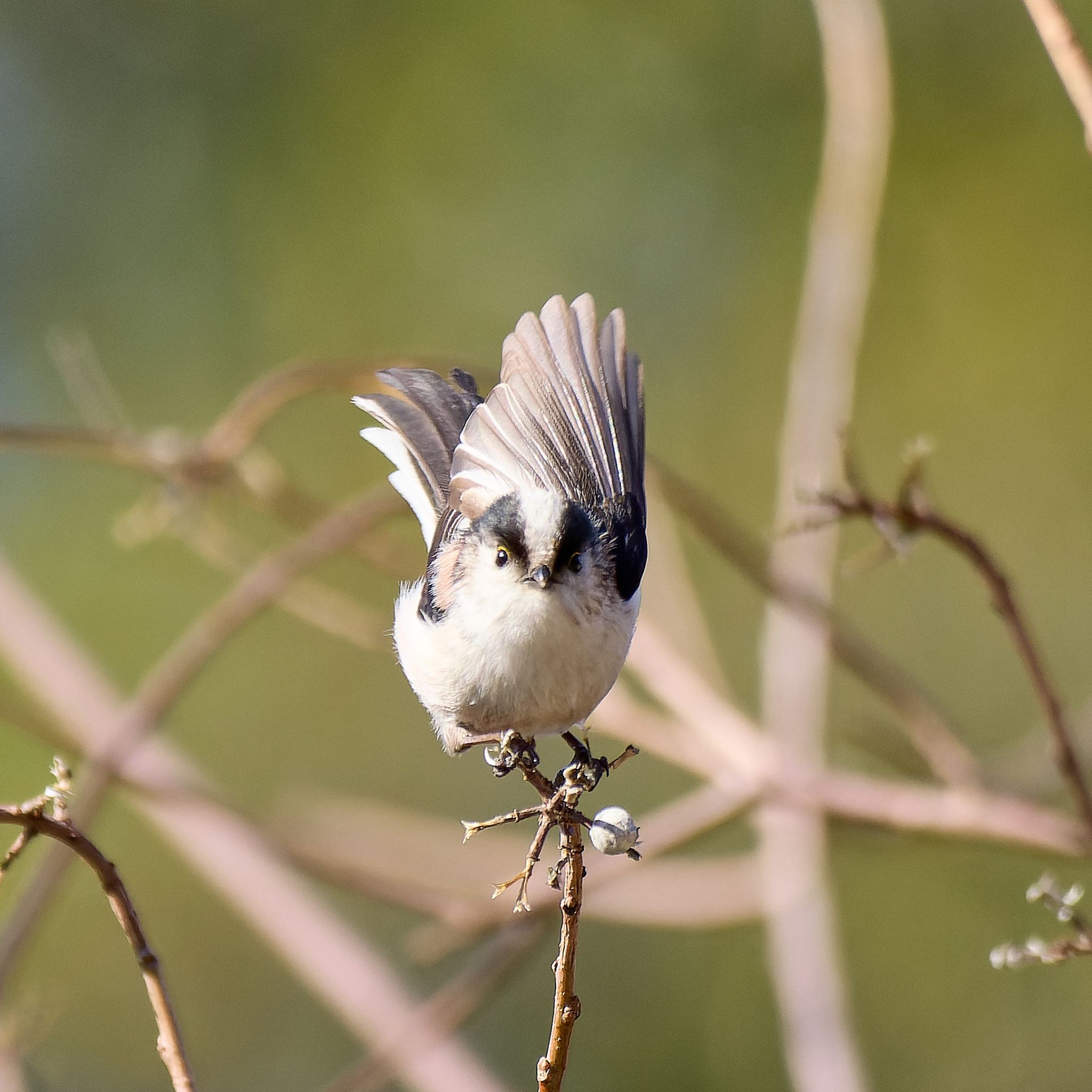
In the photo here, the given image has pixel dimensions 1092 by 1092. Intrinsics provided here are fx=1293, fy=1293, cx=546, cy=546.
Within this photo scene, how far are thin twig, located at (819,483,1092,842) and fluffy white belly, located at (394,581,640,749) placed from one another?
0.27 meters

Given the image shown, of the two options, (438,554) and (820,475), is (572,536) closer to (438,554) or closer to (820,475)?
(438,554)

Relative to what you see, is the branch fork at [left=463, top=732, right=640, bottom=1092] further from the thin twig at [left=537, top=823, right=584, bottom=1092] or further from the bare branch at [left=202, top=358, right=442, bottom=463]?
the bare branch at [left=202, top=358, right=442, bottom=463]

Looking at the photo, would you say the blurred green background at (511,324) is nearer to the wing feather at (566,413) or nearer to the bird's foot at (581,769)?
the bird's foot at (581,769)

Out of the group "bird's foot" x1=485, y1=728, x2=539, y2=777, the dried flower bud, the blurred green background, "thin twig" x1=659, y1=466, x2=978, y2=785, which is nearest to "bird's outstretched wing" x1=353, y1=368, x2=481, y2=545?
"bird's foot" x1=485, y1=728, x2=539, y2=777

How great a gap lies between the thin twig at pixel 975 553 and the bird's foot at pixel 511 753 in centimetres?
41

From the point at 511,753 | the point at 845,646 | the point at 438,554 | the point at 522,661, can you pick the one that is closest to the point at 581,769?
the point at 511,753

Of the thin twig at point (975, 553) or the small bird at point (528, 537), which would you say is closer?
the small bird at point (528, 537)

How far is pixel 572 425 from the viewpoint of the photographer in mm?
1171

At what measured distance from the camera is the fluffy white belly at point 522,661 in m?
1.30

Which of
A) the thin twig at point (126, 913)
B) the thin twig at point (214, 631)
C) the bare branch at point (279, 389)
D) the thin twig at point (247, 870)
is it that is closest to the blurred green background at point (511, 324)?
the thin twig at point (247, 870)

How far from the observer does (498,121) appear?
5363mm

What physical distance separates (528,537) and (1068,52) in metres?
0.69

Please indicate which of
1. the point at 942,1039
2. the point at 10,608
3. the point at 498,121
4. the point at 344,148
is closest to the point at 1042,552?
the point at 942,1039

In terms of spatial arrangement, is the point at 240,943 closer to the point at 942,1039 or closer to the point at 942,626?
the point at 942,1039
